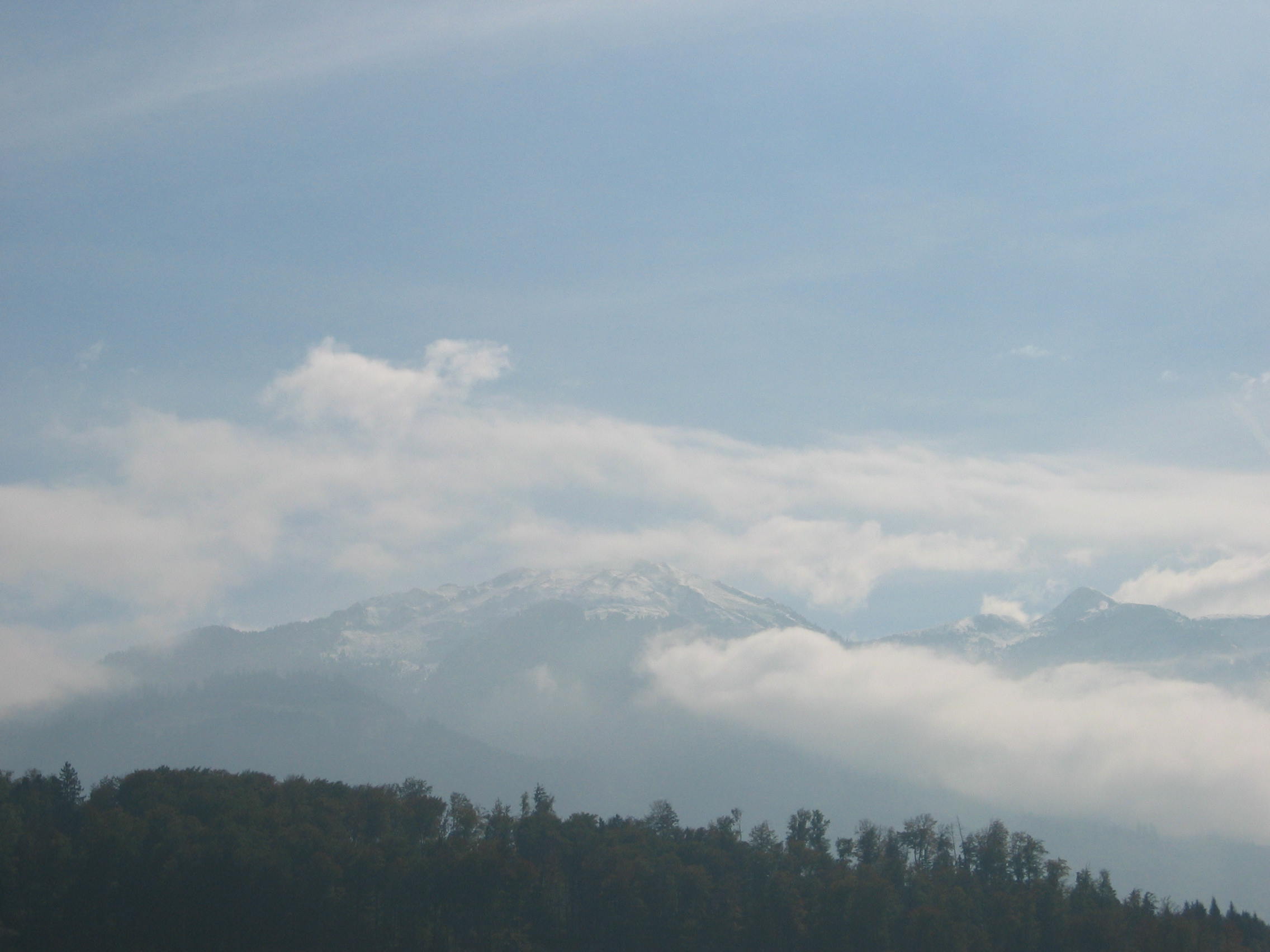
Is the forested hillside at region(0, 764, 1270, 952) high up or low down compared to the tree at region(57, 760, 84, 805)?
down

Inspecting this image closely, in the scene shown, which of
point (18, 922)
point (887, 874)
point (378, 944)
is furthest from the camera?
point (887, 874)

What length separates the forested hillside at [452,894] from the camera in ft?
475

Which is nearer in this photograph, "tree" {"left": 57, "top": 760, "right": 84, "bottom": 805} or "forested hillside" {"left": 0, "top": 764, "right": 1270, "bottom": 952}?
"forested hillside" {"left": 0, "top": 764, "right": 1270, "bottom": 952}

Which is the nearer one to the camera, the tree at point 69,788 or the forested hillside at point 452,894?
the forested hillside at point 452,894

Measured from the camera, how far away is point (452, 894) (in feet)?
503

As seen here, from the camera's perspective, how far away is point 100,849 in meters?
148

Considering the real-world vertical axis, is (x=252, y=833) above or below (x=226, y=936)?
above

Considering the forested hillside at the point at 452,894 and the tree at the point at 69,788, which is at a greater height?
the tree at the point at 69,788

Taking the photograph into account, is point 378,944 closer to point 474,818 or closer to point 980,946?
point 474,818

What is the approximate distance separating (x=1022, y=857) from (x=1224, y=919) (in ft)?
104

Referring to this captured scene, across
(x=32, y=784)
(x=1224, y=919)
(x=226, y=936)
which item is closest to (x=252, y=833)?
(x=226, y=936)

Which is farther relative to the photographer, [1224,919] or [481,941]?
[1224,919]

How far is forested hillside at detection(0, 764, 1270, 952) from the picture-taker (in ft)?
475

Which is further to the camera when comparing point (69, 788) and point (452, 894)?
point (69, 788)
